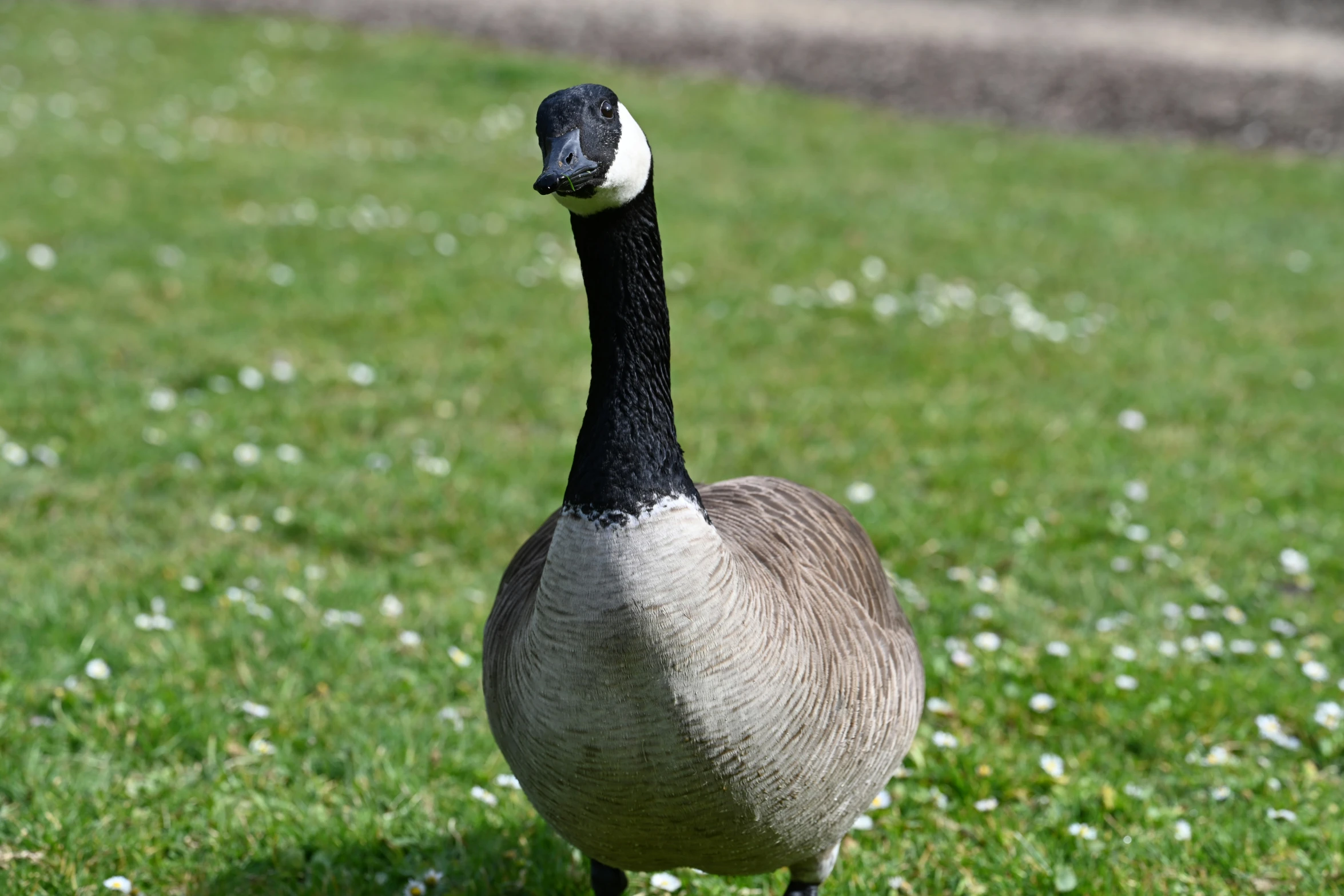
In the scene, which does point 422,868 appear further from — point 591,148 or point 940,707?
point 591,148

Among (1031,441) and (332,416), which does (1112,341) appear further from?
(332,416)

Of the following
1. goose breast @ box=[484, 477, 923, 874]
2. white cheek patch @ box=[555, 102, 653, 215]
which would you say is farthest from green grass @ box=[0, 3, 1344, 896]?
white cheek patch @ box=[555, 102, 653, 215]

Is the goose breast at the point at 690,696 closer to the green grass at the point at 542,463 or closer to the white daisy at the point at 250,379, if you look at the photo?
the green grass at the point at 542,463

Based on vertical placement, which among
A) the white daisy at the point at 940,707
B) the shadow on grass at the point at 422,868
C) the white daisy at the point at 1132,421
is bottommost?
the white daisy at the point at 1132,421

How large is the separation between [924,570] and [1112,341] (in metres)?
3.81

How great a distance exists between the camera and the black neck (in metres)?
2.68

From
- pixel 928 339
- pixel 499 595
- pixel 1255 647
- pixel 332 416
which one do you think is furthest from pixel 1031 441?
pixel 499 595

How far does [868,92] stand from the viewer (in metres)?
16.7

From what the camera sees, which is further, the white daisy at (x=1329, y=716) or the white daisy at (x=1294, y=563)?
the white daisy at (x=1294, y=563)

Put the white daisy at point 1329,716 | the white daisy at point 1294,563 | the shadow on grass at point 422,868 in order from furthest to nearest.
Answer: the white daisy at point 1294,563, the white daisy at point 1329,716, the shadow on grass at point 422,868

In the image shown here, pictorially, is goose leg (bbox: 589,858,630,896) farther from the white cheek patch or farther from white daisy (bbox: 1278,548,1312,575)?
white daisy (bbox: 1278,548,1312,575)

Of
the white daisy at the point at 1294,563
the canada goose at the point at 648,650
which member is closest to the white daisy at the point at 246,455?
the canada goose at the point at 648,650

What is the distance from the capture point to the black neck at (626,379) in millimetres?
2676

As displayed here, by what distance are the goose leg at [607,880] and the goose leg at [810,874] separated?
1.49ft
